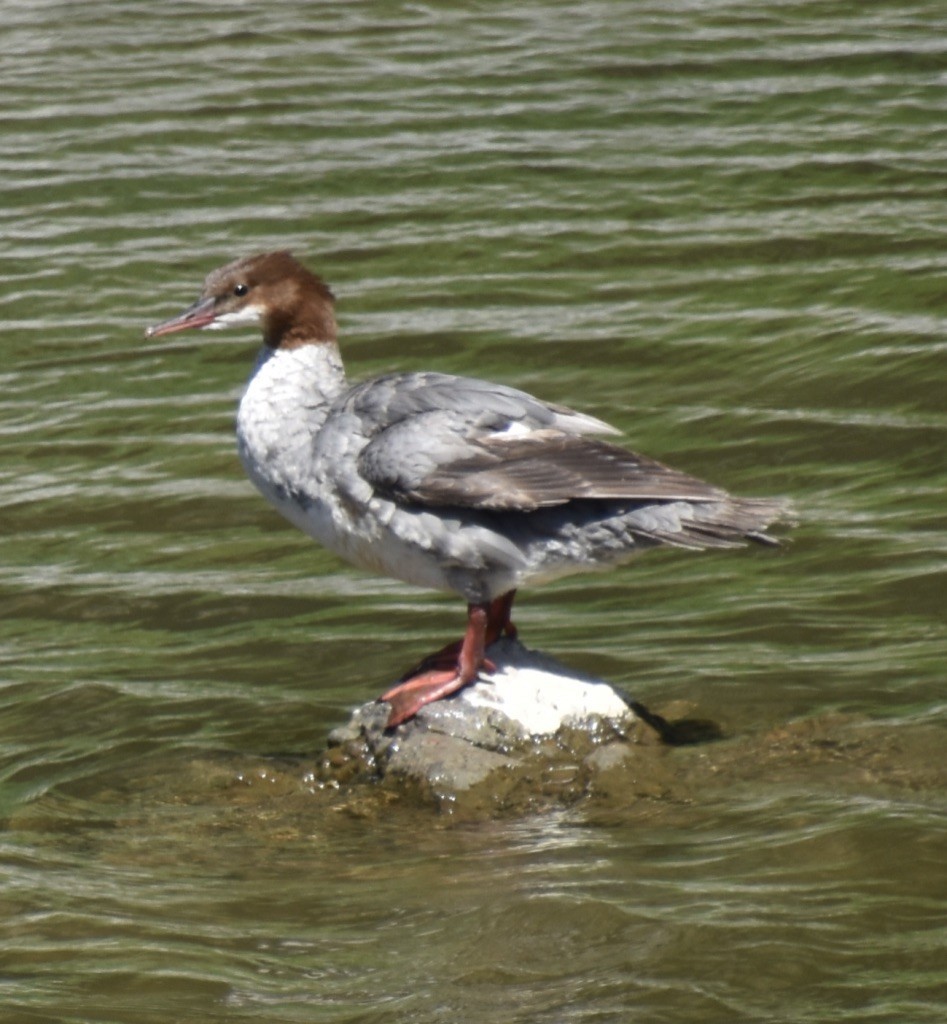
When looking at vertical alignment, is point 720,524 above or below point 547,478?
below

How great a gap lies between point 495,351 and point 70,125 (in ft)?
12.6

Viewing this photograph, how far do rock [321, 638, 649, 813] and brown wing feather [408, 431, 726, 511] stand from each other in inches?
21.1

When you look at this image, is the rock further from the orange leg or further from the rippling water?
the rippling water

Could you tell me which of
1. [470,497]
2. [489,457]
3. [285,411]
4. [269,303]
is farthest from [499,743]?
[269,303]

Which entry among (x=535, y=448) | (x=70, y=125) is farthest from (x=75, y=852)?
(x=70, y=125)

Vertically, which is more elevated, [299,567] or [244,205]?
[244,205]

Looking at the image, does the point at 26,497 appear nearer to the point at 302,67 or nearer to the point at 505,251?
the point at 505,251

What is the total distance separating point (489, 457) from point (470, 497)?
0.46 ft

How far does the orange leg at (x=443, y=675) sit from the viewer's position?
6078 mm

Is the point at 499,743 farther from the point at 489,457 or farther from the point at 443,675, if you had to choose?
the point at 489,457

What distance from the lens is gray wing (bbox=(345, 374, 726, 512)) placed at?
19.8 feet

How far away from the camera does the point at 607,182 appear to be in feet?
36.2

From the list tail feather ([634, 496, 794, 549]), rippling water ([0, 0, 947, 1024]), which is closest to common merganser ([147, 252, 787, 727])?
tail feather ([634, 496, 794, 549])

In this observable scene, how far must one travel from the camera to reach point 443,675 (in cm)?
616
